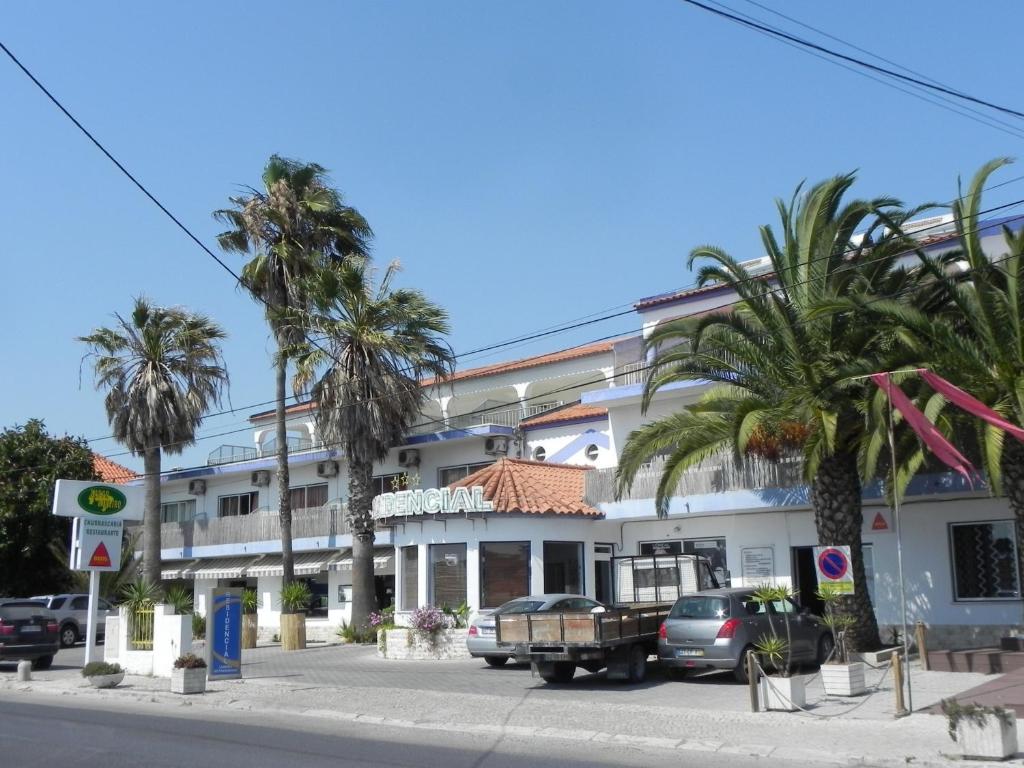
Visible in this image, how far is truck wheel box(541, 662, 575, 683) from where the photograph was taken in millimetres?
18656

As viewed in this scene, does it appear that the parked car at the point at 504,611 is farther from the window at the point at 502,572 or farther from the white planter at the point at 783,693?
the white planter at the point at 783,693

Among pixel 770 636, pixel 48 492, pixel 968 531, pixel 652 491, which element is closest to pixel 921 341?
pixel 770 636

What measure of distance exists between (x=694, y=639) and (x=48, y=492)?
99.1 ft

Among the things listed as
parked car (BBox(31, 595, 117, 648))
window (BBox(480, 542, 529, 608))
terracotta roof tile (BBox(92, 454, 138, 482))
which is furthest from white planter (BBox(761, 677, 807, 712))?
terracotta roof tile (BBox(92, 454, 138, 482))

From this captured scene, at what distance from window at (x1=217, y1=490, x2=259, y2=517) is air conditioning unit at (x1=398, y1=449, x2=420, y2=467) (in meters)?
8.86

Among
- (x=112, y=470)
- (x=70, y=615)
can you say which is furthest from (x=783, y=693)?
(x=112, y=470)

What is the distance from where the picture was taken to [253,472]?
39.4 m

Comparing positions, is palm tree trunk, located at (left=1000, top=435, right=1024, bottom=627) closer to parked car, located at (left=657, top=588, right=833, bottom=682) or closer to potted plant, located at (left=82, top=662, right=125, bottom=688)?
parked car, located at (left=657, top=588, right=833, bottom=682)

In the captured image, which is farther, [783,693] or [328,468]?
[328,468]

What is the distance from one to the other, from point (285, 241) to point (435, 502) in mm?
12666

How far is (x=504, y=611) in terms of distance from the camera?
20.9 m

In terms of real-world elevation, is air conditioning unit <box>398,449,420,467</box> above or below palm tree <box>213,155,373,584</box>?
below

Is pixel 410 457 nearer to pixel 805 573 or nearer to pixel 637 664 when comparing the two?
pixel 805 573

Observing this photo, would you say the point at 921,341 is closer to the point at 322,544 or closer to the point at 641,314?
the point at 641,314
